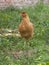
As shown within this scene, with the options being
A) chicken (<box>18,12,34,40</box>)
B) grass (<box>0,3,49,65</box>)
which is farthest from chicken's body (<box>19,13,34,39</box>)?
grass (<box>0,3,49,65</box>)

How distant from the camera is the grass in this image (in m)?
6.37

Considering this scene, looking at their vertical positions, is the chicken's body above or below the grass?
above

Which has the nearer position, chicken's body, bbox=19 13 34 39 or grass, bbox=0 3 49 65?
grass, bbox=0 3 49 65

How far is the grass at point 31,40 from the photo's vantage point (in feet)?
20.9

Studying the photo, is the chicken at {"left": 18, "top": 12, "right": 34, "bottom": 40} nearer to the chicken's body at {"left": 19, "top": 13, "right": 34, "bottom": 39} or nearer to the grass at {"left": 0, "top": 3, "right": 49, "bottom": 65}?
the chicken's body at {"left": 19, "top": 13, "right": 34, "bottom": 39}

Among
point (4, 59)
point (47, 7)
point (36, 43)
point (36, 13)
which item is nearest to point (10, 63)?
point (4, 59)

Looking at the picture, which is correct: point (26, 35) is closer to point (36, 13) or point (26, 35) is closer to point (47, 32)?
point (47, 32)

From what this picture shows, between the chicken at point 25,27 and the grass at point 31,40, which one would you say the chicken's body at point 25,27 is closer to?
the chicken at point 25,27

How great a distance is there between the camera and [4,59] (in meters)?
6.33

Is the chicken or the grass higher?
the chicken

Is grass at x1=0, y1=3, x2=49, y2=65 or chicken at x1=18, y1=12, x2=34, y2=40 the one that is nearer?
grass at x1=0, y1=3, x2=49, y2=65

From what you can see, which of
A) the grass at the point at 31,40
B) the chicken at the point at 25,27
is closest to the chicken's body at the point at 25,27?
the chicken at the point at 25,27

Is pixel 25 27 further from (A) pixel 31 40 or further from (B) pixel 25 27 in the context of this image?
(A) pixel 31 40

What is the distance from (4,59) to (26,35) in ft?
2.41
